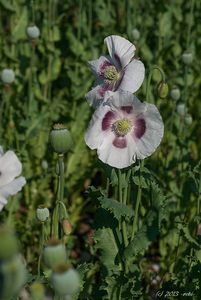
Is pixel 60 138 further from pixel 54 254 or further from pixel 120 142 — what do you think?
pixel 54 254

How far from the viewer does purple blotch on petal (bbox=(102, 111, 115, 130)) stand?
66.7 inches

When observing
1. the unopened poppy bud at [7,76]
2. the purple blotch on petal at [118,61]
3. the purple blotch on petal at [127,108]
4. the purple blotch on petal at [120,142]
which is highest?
the purple blotch on petal at [118,61]

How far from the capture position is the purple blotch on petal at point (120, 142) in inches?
67.6

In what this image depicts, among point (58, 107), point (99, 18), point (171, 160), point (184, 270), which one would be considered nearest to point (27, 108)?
point (58, 107)

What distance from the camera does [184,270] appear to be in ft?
6.88

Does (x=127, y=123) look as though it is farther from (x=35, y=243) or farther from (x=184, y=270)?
(x=35, y=243)

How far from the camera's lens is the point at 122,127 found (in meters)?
1.73

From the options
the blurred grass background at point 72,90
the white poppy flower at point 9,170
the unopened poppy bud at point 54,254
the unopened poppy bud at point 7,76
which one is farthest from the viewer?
the blurred grass background at point 72,90

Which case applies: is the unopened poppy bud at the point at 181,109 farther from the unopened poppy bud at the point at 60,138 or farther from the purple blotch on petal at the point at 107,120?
the unopened poppy bud at the point at 60,138

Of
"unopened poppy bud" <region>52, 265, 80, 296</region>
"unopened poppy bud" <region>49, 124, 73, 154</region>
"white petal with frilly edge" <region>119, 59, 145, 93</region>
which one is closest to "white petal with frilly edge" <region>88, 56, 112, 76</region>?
"white petal with frilly edge" <region>119, 59, 145, 93</region>

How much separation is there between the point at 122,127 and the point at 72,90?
1.49 meters

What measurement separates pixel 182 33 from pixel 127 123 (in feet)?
7.39

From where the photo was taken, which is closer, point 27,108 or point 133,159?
point 133,159

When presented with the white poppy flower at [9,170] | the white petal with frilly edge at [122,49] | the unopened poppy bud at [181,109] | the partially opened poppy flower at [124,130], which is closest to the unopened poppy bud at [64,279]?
the white poppy flower at [9,170]
